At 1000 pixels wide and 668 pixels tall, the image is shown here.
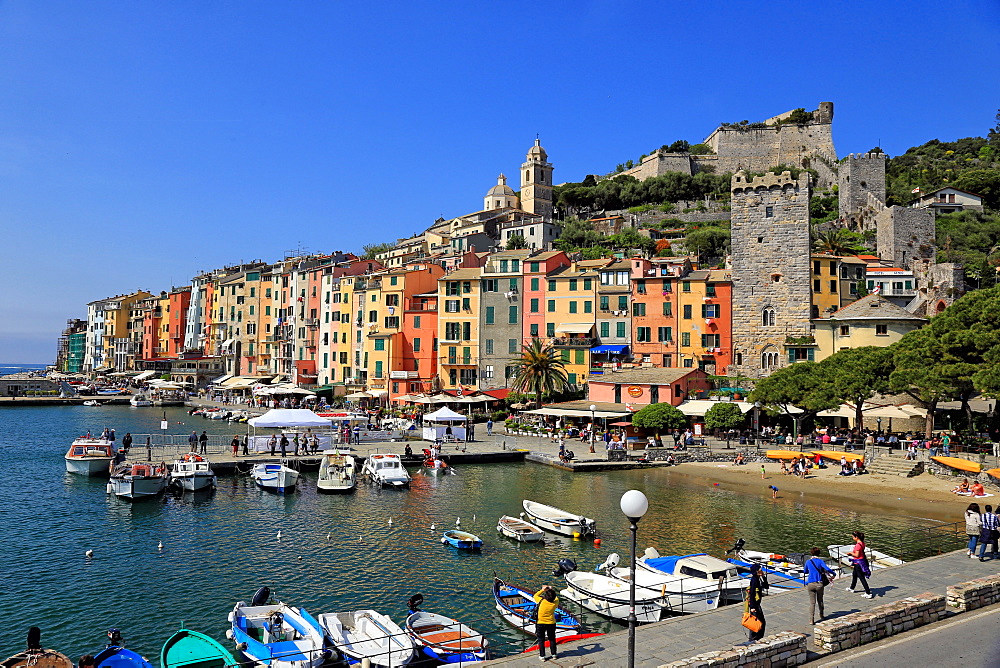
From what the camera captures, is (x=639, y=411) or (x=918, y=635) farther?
(x=639, y=411)

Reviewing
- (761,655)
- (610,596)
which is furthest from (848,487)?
(761,655)

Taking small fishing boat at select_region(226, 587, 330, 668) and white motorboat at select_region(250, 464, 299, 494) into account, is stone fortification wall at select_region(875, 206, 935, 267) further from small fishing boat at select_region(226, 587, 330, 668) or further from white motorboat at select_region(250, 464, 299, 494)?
small fishing boat at select_region(226, 587, 330, 668)

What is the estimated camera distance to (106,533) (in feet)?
87.2

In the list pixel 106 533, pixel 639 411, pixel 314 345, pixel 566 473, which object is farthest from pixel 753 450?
pixel 314 345

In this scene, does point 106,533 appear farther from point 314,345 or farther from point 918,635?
point 314,345

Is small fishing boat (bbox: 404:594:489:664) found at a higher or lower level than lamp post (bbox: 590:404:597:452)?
lower

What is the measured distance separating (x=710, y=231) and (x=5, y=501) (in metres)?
84.4

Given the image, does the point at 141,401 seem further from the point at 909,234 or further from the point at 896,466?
the point at 909,234

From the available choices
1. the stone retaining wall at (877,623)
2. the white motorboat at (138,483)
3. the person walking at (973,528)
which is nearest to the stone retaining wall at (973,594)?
the stone retaining wall at (877,623)

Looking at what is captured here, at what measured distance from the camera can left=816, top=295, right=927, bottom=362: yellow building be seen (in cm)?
5134

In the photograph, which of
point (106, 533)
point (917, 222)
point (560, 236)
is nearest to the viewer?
point (106, 533)

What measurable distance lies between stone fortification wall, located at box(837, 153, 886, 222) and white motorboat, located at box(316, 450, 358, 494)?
85.6 metres

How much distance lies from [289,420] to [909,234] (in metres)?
76.0

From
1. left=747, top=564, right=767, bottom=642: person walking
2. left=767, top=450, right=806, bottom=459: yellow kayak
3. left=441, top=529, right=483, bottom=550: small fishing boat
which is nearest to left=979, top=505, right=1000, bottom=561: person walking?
left=747, top=564, right=767, bottom=642: person walking
